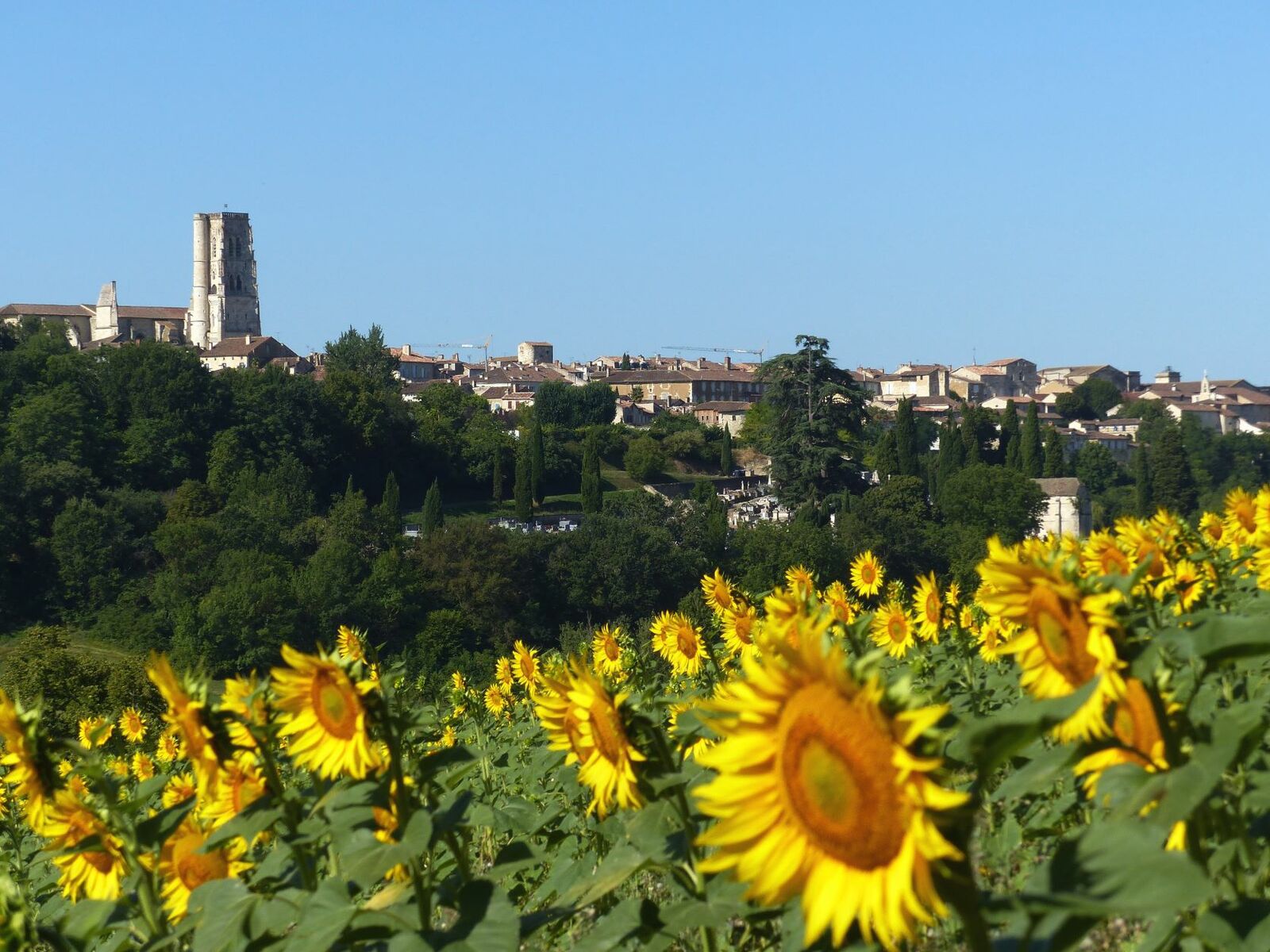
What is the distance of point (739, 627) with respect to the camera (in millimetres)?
6223

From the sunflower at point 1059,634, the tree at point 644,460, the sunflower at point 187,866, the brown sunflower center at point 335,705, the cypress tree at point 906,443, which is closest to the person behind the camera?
the sunflower at point 1059,634

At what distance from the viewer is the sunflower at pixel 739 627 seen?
6.16 m

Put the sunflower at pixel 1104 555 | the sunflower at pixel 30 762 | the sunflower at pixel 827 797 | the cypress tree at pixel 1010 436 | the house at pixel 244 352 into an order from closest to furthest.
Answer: the sunflower at pixel 827 797 → the sunflower at pixel 30 762 → the sunflower at pixel 1104 555 → the cypress tree at pixel 1010 436 → the house at pixel 244 352

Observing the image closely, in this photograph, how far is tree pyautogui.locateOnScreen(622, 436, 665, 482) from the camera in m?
85.4

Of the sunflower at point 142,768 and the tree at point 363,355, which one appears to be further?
the tree at point 363,355

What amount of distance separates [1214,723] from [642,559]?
53.6m

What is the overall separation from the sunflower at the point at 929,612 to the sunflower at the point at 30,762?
3948 millimetres

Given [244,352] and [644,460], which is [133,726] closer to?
[644,460]

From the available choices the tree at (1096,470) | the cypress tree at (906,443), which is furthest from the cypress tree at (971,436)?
the tree at (1096,470)

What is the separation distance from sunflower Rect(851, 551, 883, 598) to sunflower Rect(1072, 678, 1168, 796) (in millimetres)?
5793

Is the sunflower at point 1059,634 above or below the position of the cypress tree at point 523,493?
above

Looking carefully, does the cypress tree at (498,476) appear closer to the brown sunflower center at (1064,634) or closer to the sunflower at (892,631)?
the sunflower at (892,631)

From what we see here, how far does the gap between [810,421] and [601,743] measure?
5571 centimetres

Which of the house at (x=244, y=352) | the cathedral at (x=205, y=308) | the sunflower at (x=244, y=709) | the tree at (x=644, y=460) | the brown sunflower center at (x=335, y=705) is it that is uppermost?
the cathedral at (x=205, y=308)
